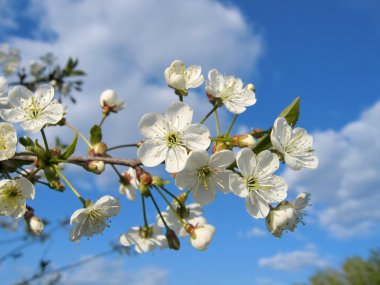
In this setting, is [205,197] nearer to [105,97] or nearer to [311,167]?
[311,167]

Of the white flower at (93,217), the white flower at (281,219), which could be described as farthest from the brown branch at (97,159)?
the white flower at (281,219)

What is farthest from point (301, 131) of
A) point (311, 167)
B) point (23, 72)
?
point (23, 72)

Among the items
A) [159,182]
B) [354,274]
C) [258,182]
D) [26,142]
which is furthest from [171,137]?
[354,274]

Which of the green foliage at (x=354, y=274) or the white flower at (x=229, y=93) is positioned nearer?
the white flower at (x=229, y=93)

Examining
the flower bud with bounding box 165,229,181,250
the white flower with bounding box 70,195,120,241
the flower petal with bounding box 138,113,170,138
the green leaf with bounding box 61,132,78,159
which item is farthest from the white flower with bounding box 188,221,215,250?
the green leaf with bounding box 61,132,78,159

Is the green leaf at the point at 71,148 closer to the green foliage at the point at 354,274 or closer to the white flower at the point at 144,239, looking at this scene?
the white flower at the point at 144,239

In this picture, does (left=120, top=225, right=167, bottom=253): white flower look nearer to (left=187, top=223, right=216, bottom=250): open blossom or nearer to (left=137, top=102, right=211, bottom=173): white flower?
(left=187, top=223, right=216, bottom=250): open blossom
